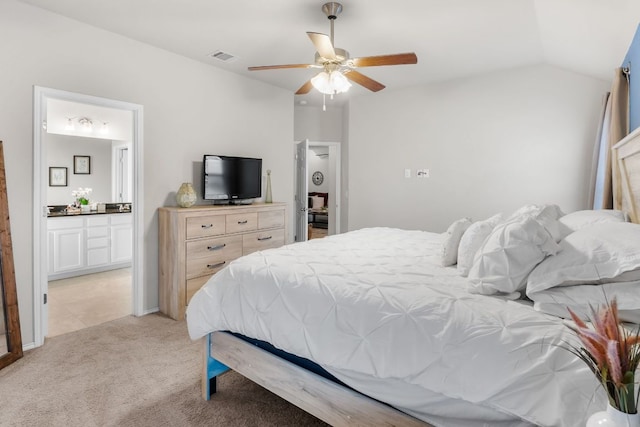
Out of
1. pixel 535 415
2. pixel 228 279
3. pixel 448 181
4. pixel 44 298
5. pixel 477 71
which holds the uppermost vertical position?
pixel 477 71

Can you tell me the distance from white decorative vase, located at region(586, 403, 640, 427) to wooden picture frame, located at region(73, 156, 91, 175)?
6057mm

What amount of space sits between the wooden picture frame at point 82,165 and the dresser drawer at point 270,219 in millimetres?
3067

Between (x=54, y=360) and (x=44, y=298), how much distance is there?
0.60 metres

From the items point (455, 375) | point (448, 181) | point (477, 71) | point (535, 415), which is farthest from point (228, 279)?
point (477, 71)

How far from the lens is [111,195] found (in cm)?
537

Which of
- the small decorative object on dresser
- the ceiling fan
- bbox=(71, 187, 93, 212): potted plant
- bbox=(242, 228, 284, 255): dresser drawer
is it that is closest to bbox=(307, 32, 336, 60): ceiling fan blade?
the ceiling fan

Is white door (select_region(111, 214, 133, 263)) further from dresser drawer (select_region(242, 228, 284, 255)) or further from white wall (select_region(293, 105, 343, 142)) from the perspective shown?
white wall (select_region(293, 105, 343, 142))

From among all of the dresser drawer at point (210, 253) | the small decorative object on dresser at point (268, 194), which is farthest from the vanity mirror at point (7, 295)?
the small decorative object on dresser at point (268, 194)

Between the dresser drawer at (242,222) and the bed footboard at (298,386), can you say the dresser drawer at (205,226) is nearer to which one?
the dresser drawer at (242,222)

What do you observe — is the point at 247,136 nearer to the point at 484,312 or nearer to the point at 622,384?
the point at 484,312

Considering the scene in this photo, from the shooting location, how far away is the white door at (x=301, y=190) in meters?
5.06

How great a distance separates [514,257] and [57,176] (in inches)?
225

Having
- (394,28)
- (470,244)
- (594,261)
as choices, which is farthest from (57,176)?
(594,261)

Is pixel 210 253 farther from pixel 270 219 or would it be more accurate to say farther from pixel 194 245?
pixel 270 219
